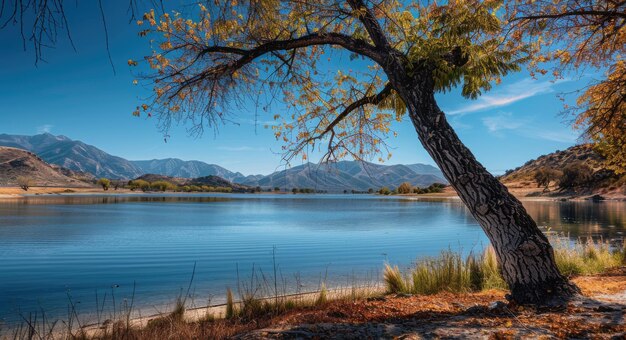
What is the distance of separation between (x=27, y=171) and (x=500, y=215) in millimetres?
226453

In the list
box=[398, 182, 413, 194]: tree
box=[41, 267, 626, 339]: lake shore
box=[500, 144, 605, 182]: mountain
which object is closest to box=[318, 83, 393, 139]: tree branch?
box=[41, 267, 626, 339]: lake shore

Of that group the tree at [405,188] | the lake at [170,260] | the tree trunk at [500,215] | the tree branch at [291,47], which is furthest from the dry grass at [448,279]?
the tree at [405,188]

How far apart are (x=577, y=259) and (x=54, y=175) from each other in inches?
8943

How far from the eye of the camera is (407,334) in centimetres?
380

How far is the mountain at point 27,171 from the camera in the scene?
16850 cm

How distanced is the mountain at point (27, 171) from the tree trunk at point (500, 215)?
198868 mm

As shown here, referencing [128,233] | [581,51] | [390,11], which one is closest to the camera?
[390,11]

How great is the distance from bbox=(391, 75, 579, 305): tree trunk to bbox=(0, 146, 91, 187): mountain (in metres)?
199

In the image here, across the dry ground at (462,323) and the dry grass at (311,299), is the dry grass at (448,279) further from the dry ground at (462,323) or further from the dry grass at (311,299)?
the dry ground at (462,323)

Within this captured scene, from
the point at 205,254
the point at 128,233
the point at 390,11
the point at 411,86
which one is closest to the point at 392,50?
the point at 411,86

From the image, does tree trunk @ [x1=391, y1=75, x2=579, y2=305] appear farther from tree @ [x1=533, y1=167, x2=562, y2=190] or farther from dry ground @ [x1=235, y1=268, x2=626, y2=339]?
tree @ [x1=533, y1=167, x2=562, y2=190]

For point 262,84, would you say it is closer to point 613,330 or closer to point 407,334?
point 407,334

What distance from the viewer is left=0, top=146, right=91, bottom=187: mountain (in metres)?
168

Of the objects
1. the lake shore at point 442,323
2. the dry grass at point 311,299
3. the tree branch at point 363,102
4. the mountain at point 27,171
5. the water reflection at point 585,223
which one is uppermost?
the mountain at point 27,171
